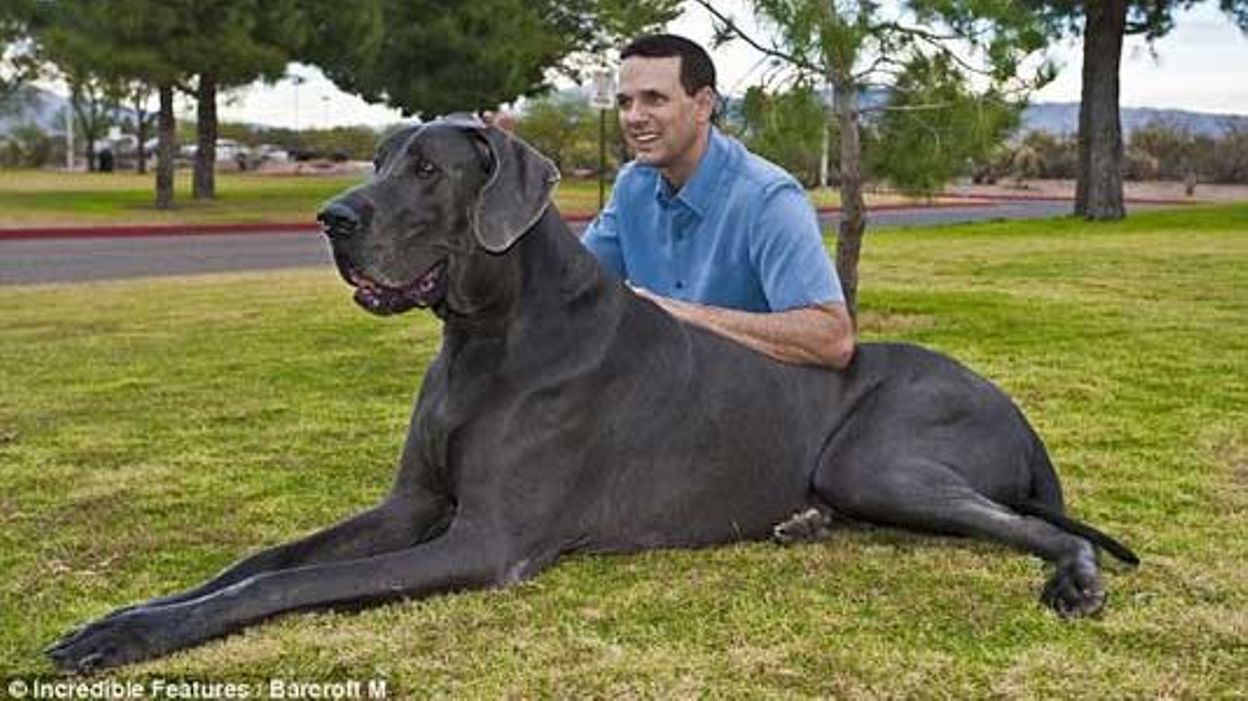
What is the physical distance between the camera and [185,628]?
307 centimetres

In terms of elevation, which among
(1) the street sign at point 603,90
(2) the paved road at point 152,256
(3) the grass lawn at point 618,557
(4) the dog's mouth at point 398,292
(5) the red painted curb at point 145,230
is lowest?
(2) the paved road at point 152,256

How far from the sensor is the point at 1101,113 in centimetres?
2856

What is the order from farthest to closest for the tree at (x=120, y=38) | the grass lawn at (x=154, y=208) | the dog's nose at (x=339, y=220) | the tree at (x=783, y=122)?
1. the grass lawn at (x=154, y=208)
2. the tree at (x=120, y=38)
3. the tree at (x=783, y=122)
4. the dog's nose at (x=339, y=220)

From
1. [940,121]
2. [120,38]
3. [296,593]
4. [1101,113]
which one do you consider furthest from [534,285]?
[120,38]

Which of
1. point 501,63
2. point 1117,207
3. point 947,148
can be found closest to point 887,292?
point 947,148

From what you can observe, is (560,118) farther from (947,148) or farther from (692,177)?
(692,177)

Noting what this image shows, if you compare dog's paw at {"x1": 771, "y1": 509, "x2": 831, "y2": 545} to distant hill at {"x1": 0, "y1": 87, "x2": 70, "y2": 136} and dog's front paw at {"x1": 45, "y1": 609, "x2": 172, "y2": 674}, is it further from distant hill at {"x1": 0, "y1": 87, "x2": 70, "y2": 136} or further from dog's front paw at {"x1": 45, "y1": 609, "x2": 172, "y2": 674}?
distant hill at {"x1": 0, "y1": 87, "x2": 70, "y2": 136}

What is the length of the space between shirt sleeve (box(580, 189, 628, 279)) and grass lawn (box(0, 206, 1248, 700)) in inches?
42.3

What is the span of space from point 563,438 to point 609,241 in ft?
4.43

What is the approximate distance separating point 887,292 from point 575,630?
10.7 metres

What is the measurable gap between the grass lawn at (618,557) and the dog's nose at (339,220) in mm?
827

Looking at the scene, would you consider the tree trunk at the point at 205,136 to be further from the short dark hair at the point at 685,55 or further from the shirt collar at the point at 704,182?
the shirt collar at the point at 704,182

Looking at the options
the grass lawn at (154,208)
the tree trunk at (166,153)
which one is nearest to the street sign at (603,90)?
the grass lawn at (154,208)

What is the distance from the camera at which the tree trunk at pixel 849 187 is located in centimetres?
993
